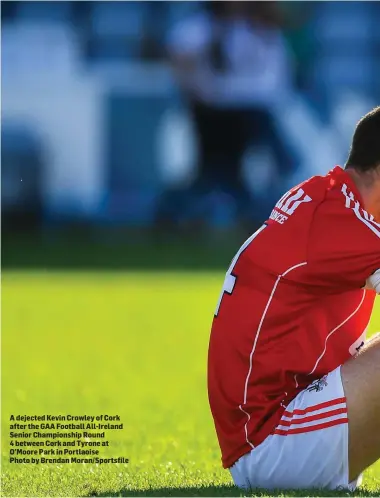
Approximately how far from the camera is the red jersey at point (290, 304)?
4.17m

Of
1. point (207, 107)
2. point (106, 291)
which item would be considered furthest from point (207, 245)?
point (106, 291)

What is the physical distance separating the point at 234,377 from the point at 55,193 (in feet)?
44.5

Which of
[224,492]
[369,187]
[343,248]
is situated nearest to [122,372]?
[224,492]

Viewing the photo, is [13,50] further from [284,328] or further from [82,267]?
[284,328]

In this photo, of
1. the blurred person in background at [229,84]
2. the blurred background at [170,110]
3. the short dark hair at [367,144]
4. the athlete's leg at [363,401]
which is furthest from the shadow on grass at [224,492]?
the blurred person in background at [229,84]

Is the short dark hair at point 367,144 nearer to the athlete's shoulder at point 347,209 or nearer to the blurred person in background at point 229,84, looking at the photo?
the athlete's shoulder at point 347,209

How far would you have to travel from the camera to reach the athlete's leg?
4.11 m

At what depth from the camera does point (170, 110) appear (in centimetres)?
1773

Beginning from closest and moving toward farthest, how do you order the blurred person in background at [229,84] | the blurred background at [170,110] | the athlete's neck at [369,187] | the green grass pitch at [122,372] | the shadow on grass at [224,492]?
the shadow on grass at [224,492], the athlete's neck at [369,187], the green grass pitch at [122,372], the blurred background at [170,110], the blurred person in background at [229,84]

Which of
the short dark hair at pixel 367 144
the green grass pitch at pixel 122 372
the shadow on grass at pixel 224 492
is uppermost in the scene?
the short dark hair at pixel 367 144

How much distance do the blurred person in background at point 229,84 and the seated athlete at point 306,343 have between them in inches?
525

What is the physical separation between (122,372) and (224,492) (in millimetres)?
3567

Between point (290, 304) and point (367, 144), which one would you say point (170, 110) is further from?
point (290, 304)

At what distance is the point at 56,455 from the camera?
5203 millimetres
